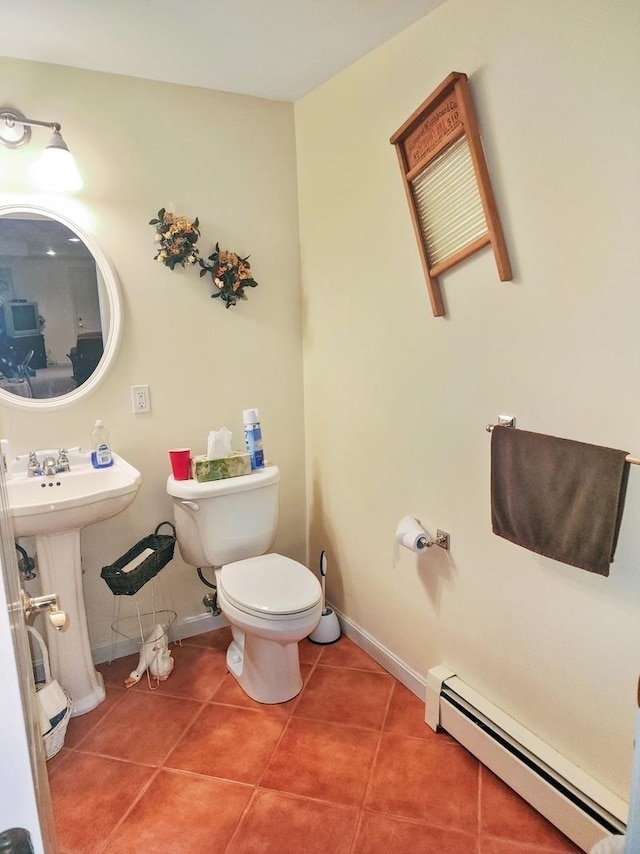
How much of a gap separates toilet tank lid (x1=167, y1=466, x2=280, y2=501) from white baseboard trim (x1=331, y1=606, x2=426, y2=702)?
2.58 feet

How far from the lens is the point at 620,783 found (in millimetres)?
Answer: 1360

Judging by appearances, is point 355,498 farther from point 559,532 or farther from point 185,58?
point 185,58

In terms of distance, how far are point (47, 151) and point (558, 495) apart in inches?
76.0

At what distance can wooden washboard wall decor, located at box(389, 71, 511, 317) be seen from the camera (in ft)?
4.72

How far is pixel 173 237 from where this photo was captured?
2113mm

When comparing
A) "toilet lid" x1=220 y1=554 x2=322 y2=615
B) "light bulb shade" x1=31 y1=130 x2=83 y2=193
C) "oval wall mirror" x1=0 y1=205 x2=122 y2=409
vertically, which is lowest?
"toilet lid" x1=220 y1=554 x2=322 y2=615

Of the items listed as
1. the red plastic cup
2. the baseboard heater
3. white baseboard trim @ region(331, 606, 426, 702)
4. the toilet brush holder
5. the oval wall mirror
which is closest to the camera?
the baseboard heater

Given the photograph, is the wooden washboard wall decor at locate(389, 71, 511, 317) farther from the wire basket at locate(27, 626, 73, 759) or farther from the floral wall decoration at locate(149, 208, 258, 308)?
the wire basket at locate(27, 626, 73, 759)

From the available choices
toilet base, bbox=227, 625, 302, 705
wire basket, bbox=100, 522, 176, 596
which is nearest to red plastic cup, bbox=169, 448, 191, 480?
wire basket, bbox=100, 522, 176, 596

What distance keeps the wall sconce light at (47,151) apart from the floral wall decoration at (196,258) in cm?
34

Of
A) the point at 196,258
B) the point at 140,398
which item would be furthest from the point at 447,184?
the point at 140,398

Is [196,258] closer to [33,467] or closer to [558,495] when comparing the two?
[33,467]

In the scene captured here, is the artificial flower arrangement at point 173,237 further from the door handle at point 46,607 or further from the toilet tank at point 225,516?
the door handle at point 46,607

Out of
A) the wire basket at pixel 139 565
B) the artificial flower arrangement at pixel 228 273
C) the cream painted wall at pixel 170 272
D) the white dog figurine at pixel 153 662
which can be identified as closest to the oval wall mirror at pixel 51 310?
the cream painted wall at pixel 170 272
